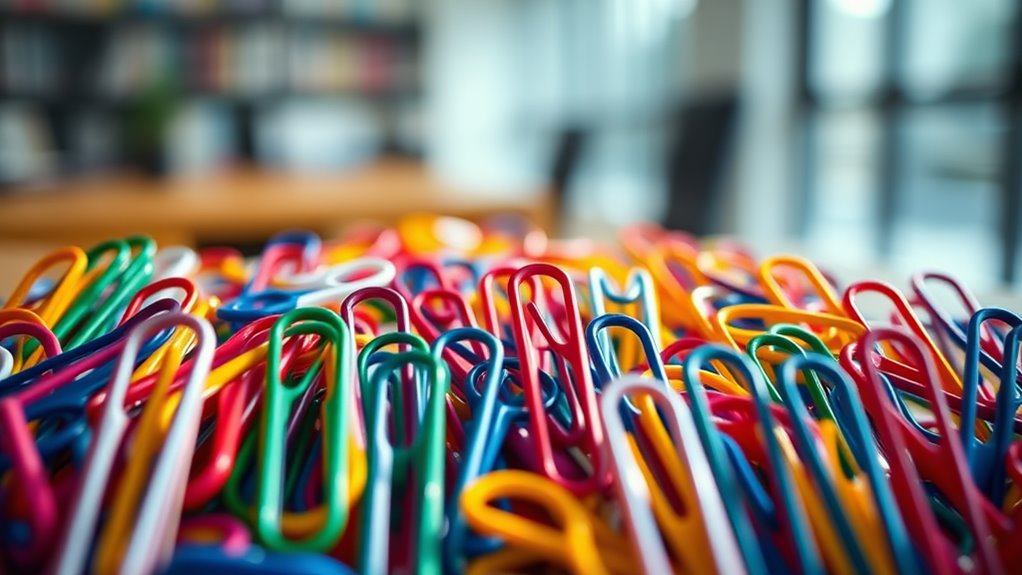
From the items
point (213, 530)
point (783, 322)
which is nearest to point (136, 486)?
point (213, 530)

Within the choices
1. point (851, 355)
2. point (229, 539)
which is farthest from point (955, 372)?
point (229, 539)

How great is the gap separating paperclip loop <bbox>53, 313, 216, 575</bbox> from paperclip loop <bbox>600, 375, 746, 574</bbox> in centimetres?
23

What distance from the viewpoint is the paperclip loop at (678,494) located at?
0.37 m

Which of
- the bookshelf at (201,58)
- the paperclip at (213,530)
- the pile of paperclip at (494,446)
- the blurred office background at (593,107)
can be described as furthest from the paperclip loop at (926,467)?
the bookshelf at (201,58)

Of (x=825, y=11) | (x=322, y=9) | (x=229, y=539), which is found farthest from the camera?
(x=322, y=9)

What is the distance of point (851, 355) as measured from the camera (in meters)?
0.55

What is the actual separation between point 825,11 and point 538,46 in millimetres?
2431

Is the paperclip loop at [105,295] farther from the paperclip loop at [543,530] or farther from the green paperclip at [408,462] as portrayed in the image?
the paperclip loop at [543,530]

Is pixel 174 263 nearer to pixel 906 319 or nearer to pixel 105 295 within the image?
pixel 105 295

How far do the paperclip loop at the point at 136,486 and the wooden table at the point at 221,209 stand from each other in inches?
59.9

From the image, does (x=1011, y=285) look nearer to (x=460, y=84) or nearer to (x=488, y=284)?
(x=488, y=284)

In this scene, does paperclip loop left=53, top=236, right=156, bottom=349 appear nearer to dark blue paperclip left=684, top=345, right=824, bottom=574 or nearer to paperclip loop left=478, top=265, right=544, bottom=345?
paperclip loop left=478, top=265, right=544, bottom=345

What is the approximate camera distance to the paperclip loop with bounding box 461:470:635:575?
0.39 m

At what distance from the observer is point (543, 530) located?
40 cm
